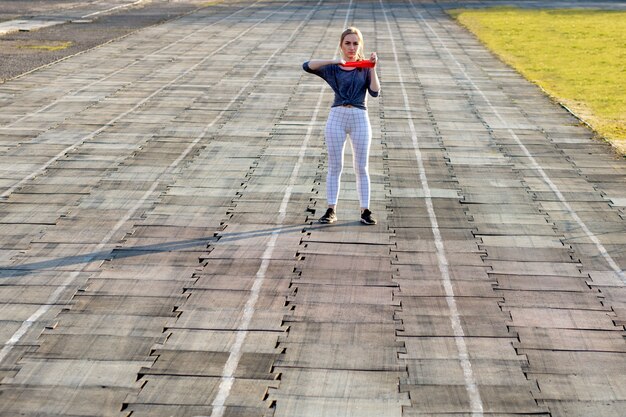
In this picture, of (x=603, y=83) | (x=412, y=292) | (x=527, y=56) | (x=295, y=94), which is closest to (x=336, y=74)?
(x=412, y=292)

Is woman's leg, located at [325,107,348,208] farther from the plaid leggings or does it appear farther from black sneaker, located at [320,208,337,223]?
black sneaker, located at [320,208,337,223]

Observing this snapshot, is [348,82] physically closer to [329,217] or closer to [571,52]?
[329,217]

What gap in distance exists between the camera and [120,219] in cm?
953

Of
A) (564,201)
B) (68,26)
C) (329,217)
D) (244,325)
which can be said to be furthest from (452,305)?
(68,26)

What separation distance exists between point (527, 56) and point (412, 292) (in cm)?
1877

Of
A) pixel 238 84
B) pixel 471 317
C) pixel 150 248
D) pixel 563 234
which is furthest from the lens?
pixel 238 84

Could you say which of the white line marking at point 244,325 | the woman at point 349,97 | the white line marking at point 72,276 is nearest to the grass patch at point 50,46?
the white line marking at point 72,276

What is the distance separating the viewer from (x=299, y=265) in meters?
8.16

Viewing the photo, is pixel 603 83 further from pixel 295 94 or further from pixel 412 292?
pixel 412 292

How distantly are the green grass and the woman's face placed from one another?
619 cm

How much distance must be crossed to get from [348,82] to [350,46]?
0.36 metres

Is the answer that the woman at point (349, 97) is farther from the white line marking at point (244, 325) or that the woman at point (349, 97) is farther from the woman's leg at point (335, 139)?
the white line marking at point (244, 325)

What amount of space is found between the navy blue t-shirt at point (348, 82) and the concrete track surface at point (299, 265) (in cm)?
137

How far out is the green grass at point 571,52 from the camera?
17.0 m
